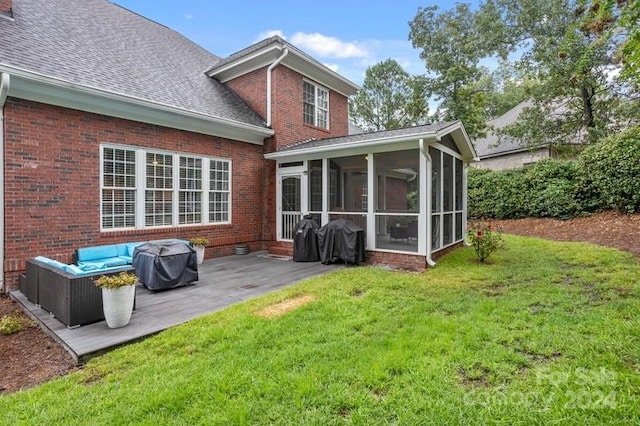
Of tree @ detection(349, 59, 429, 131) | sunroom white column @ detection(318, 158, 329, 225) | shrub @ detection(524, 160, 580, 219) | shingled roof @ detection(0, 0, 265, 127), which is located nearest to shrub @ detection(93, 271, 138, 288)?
shingled roof @ detection(0, 0, 265, 127)

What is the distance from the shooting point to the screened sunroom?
24.9 feet

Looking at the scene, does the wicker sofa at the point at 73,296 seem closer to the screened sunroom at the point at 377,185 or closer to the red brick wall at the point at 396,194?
the screened sunroom at the point at 377,185

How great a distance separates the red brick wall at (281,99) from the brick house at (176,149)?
49 millimetres

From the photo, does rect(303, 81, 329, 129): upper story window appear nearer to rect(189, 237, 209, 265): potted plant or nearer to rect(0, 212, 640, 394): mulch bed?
rect(189, 237, 209, 265): potted plant

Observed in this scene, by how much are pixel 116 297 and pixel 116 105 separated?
472cm

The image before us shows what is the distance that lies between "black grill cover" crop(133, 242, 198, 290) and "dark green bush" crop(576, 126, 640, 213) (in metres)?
12.7

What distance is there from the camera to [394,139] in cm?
733

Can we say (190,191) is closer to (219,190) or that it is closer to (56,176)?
(219,190)

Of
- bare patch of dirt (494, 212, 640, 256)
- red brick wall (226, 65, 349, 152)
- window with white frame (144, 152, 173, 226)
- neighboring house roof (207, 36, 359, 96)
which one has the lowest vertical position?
bare patch of dirt (494, 212, 640, 256)

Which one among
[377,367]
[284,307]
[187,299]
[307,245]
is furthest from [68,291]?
[307,245]

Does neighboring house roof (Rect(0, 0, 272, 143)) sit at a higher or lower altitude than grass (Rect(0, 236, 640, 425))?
higher

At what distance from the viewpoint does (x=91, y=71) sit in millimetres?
7207

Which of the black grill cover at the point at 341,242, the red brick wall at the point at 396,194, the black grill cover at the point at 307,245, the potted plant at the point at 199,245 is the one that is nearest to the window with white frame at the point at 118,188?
the potted plant at the point at 199,245

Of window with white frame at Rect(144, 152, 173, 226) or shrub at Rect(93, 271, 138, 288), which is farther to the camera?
window with white frame at Rect(144, 152, 173, 226)
